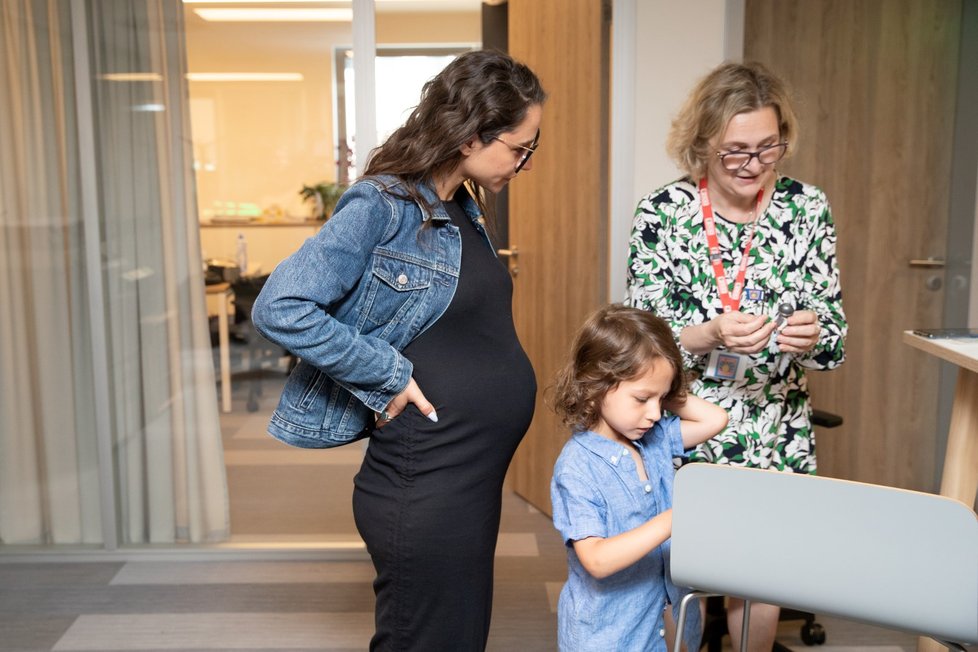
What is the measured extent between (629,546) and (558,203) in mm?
2138

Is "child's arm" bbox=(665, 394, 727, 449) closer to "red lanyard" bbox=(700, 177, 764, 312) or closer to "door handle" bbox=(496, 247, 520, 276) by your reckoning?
"red lanyard" bbox=(700, 177, 764, 312)

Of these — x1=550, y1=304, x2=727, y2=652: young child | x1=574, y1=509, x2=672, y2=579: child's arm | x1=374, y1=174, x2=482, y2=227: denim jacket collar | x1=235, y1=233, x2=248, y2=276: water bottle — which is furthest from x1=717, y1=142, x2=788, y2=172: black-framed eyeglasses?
x1=235, y1=233, x2=248, y2=276: water bottle

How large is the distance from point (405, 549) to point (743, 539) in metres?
0.53

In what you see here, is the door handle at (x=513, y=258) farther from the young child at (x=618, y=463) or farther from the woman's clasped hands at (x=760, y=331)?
the young child at (x=618, y=463)

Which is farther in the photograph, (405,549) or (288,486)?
(288,486)

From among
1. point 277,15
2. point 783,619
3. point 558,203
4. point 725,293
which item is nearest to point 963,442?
point 725,293

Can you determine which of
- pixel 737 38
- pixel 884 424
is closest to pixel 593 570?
pixel 737 38

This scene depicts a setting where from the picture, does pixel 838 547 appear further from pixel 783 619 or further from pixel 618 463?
pixel 783 619

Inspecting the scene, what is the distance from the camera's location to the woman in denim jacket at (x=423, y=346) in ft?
4.45

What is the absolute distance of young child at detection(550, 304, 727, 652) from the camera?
57.7 inches

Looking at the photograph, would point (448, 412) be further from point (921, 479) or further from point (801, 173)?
point (921, 479)

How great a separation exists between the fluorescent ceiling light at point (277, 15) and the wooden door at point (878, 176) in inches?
55.8

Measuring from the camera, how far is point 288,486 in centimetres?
320

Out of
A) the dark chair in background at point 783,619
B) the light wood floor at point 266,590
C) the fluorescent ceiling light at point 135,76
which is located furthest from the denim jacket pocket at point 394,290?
the fluorescent ceiling light at point 135,76
